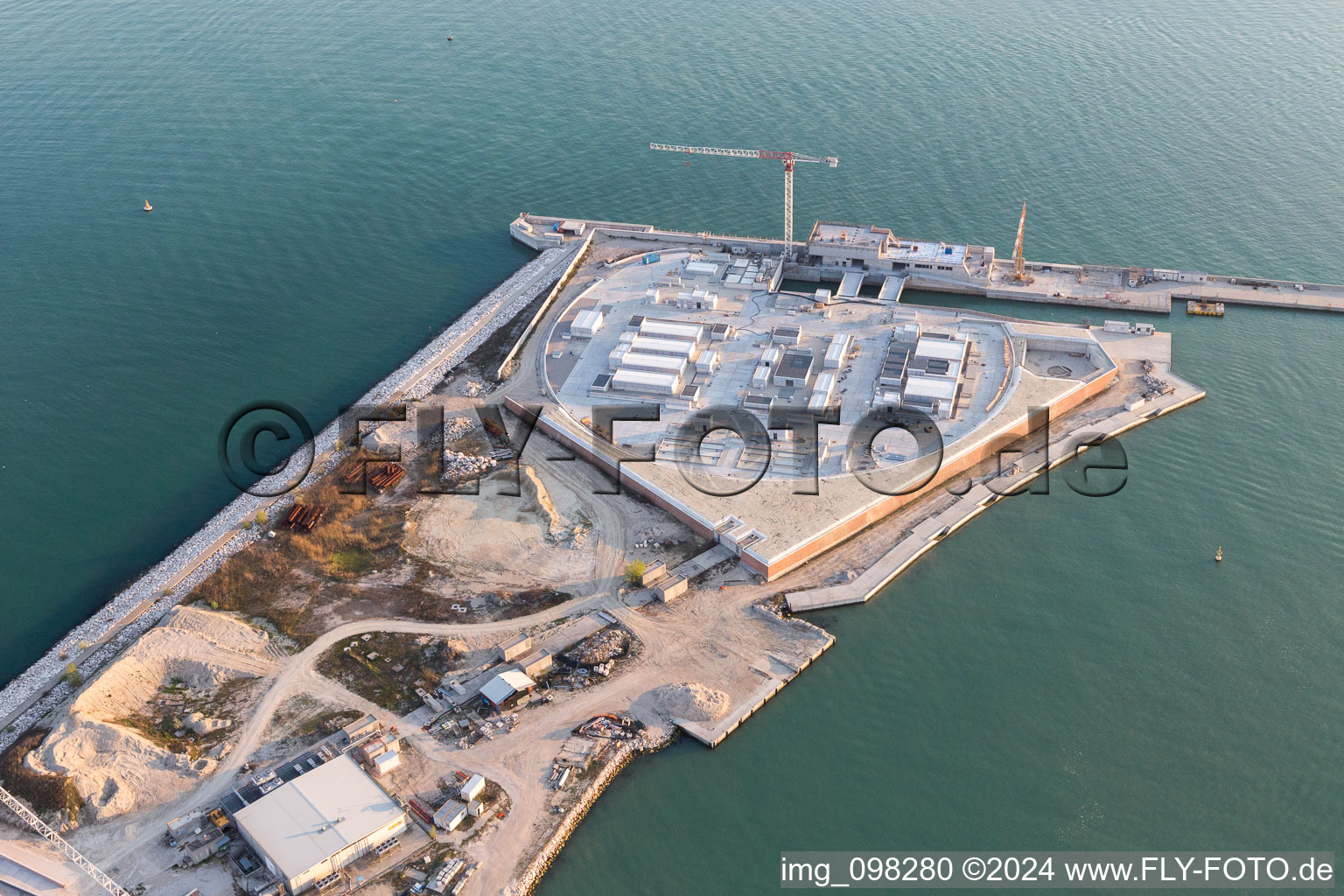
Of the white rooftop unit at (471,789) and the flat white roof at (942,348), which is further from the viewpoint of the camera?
the flat white roof at (942,348)

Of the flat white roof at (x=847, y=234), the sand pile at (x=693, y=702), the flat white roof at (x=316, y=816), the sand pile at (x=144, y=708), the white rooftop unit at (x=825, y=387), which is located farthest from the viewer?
the flat white roof at (x=847, y=234)

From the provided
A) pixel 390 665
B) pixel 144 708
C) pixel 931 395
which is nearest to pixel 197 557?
pixel 144 708

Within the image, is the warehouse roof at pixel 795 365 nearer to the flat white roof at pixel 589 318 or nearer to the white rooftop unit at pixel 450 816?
the flat white roof at pixel 589 318

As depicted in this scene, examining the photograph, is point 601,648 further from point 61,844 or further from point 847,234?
point 847,234

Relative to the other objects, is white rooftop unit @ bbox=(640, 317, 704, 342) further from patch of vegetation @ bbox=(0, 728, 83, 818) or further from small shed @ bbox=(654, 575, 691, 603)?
patch of vegetation @ bbox=(0, 728, 83, 818)

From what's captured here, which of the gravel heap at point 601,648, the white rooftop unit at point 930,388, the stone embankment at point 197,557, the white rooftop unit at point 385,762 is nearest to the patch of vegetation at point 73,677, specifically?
the stone embankment at point 197,557

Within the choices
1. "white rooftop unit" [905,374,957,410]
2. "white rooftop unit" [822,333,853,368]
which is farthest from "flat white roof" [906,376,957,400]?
"white rooftop unit" [822,333,853,368]
